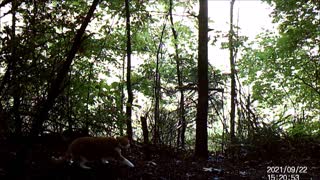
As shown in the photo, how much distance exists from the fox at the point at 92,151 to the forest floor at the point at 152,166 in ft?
0.36

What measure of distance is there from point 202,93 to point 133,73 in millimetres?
8206

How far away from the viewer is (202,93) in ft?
28.6

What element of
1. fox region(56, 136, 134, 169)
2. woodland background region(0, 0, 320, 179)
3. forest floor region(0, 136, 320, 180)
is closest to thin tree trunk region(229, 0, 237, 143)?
woodland background region(0, 0, 320, 179)

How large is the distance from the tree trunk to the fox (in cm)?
428

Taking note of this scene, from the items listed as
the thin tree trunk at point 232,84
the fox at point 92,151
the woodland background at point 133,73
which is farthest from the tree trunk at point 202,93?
the fox at point 92,151

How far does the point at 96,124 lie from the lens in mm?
6523

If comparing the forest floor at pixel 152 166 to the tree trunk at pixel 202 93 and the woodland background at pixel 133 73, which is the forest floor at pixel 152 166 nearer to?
the woodland background at pixel 133 73

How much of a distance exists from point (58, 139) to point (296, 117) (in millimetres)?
7452

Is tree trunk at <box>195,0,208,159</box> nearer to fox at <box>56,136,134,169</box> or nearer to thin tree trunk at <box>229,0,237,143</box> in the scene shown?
thin tree trunk at <box>229,0,237,143</box>

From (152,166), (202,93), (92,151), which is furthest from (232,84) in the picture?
(92,151)

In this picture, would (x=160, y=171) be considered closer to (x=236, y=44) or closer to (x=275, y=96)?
(x=236, y=44)

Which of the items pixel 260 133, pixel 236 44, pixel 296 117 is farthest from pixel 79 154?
pixel 296 117

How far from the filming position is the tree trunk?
8.68 meters

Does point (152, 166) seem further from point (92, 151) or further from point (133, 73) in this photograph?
point (133, 73)
